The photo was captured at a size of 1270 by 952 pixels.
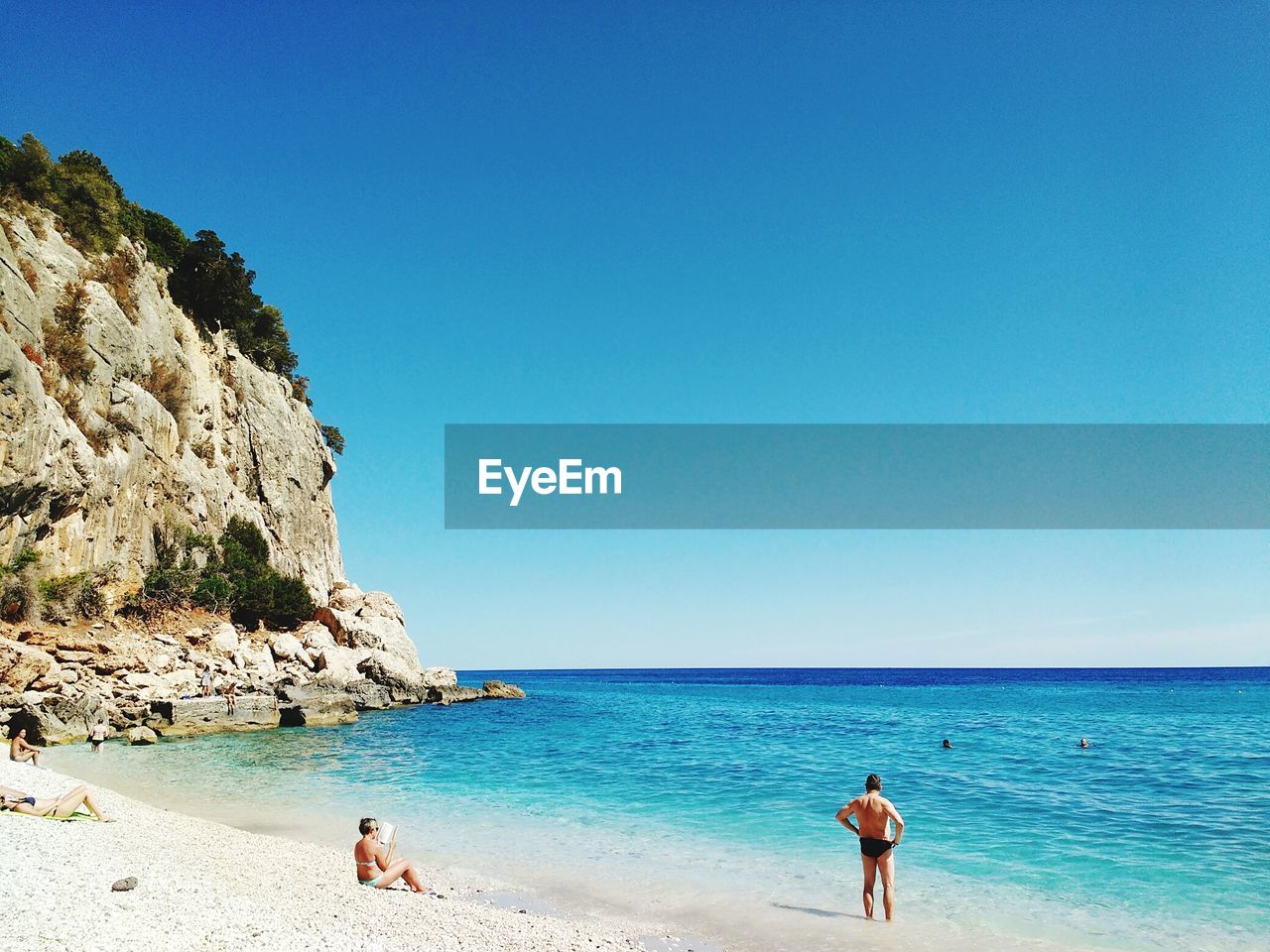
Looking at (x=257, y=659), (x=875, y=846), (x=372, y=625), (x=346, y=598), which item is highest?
(x=346, y=598)

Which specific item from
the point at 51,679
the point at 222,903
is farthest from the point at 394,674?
the point at 222,903

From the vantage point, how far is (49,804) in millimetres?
11711

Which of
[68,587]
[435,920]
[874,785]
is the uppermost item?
[68,587]

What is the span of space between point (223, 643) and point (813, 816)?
31602 mm

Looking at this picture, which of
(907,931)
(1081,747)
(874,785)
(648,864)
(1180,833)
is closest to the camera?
(907,931)

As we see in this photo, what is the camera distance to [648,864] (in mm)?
12227

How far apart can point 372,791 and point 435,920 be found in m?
11.2

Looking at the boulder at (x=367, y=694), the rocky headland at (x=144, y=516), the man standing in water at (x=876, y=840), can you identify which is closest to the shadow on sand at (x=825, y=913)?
the man standing in water at (x=876, y=840)

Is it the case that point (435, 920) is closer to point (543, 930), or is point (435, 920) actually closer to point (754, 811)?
point (543, 930)

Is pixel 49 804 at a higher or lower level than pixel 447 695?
higher

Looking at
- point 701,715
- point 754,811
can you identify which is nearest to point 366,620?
point 701,715

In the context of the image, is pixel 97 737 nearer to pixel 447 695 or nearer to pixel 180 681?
pixel 180 681

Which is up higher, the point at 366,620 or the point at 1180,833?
the point at 366,620

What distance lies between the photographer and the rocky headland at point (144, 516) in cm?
2789
